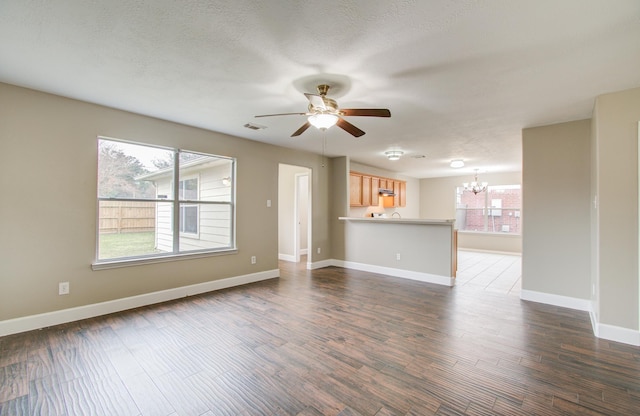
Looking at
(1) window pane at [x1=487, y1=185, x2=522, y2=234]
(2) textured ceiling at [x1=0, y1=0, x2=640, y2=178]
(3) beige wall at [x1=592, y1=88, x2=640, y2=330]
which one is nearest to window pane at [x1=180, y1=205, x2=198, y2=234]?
(2) textured ceiling at [x1=0, y1=0, x2=640, y2=178]

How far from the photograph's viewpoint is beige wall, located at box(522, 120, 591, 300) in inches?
144

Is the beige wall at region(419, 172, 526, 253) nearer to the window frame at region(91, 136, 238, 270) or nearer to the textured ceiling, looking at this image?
the textured ceiling

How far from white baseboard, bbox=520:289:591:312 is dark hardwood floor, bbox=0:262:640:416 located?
16cm

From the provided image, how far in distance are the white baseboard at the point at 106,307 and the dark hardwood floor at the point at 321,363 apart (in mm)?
141

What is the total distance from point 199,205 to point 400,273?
3777mm

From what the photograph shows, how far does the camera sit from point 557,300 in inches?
151

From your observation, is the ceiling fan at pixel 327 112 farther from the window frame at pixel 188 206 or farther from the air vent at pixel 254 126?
the window frame at pixel 188 206

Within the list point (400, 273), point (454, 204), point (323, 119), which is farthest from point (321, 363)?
point (454, 204)

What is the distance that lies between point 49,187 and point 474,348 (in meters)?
4.62

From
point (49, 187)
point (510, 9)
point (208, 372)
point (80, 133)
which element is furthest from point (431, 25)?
point (49, 187)

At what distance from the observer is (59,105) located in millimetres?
3105

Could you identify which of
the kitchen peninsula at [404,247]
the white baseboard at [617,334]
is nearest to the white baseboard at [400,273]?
the kitchen peninsula at [404,247]

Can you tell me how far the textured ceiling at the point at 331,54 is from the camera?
1747 mm

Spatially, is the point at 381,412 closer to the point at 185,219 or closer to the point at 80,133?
the point at 185,219
